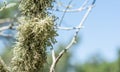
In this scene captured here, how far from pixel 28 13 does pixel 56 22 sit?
17 cm

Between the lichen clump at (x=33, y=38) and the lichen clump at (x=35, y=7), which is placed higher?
the lichen clump at (x=35, y=7)

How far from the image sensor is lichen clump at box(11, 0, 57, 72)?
2.62m

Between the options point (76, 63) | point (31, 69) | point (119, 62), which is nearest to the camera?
point (31, 69)

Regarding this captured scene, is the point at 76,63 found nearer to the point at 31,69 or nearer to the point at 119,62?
the point at 119,62

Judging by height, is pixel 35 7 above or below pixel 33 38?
above

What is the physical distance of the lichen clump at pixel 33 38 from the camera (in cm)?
262

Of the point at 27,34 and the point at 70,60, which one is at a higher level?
the point at 70,60

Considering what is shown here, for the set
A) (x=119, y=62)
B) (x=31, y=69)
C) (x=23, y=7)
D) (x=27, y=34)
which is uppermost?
(x=119, y=62)

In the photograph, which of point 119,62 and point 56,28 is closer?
point 56,28

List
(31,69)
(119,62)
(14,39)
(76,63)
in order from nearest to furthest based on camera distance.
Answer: (31,69) → (14,39) → (119,62) → (76,63)

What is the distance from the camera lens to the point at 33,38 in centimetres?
263

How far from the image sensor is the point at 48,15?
2672 millimetres

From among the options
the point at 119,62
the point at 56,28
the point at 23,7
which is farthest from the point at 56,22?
the point at 119,62

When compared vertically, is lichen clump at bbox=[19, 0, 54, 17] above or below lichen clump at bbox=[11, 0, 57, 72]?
above
